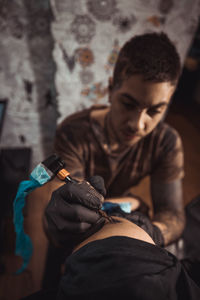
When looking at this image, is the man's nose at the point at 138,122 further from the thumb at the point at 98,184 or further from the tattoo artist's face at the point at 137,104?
the thumb at the point at 98,184

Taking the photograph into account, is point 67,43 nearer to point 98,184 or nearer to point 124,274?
point 98,184

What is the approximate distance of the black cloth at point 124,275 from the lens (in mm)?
304

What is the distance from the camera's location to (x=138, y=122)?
0.73 metres

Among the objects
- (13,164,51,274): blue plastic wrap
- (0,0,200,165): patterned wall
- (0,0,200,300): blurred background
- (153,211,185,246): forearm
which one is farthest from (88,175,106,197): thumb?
(0,0,200,165): patterned wall

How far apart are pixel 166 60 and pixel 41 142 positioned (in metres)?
1.41

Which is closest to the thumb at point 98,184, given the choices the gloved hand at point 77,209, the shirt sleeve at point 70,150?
the gloved hand at point 77,209

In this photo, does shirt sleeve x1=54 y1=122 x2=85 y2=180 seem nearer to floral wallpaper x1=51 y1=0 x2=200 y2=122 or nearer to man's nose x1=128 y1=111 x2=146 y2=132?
man's nose x1=128 y1=111 x2=146 y2=132

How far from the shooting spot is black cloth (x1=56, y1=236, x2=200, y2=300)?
30 cm

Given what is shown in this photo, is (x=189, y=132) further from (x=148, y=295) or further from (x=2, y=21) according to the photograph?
(x=148, y=295)

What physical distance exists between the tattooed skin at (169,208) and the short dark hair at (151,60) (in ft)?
1.77

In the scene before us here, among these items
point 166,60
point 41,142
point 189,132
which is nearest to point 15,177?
point 41,142

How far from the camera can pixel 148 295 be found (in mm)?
299

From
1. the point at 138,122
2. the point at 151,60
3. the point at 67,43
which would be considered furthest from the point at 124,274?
the point at 67,43

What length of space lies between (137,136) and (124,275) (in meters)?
0.57
